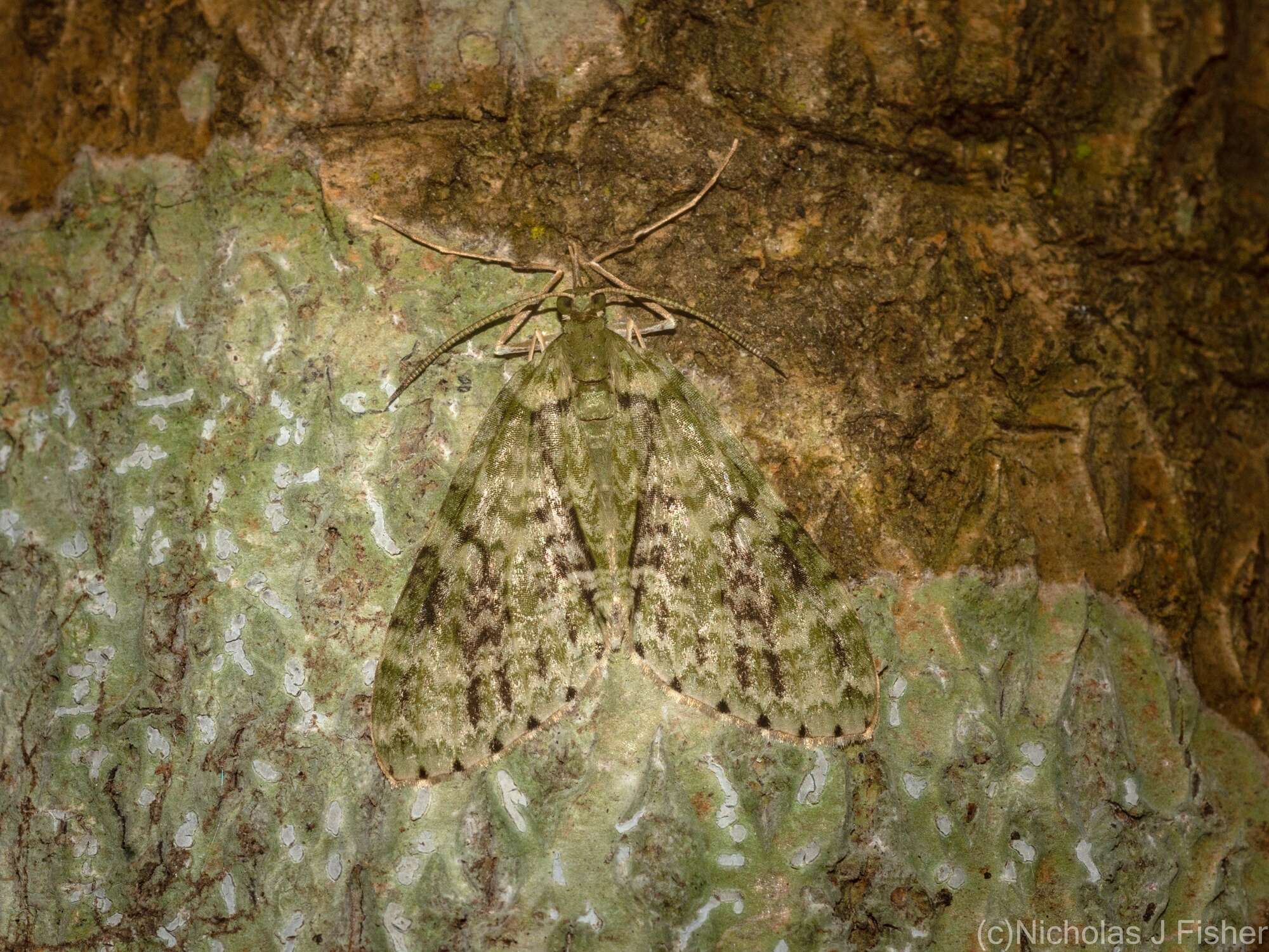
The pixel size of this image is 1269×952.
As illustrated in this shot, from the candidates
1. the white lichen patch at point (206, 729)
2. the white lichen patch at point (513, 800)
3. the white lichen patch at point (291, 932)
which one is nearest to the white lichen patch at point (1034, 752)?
the white lichen patch at point (513, 800)

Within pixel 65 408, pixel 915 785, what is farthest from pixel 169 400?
pixel 915 785

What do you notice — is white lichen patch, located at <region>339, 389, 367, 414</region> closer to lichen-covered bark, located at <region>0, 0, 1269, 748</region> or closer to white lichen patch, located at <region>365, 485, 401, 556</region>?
white lichen patch, located at <region>365, 485, 401, 556</region>

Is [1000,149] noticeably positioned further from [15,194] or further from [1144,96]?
[15,194]

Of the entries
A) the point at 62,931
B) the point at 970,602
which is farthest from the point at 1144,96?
the point at 62,931

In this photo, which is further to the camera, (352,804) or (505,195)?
Result: (505,195)

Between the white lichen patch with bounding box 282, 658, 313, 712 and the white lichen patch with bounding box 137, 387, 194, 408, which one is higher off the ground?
the white lichen patch with bounding box 137, 387, 194, 408

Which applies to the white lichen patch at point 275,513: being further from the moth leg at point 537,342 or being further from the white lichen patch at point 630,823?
the white lichen patch at point 630,823

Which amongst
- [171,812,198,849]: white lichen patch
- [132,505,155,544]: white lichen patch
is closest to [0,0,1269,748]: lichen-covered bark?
[132,505,155,544]: white lichen patch

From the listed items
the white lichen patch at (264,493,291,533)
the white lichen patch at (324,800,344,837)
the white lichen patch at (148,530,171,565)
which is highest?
the white lichen patch at (264,493,291,533)
